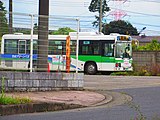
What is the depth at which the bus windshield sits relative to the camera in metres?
32.7

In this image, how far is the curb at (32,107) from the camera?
37.9 ft

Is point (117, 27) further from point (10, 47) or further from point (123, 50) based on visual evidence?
point (10, 47)

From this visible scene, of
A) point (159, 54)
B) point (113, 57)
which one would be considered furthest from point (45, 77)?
point (159, 54)

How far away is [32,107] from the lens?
1227cm

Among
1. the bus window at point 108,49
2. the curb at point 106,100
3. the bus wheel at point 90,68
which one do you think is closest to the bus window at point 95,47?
the bus window at point 108,49

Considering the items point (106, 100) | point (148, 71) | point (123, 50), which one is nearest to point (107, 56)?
point (123, 50)

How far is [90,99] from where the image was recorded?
1505 cm

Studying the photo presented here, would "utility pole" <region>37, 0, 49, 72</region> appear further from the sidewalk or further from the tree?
the tree

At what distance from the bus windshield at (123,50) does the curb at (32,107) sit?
19.4m

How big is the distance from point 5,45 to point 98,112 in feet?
20.5

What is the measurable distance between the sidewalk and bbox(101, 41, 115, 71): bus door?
1600 centimetres

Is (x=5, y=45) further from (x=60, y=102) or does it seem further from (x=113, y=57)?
(x=113, y=57)

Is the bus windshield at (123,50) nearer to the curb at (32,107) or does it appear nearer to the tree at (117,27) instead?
the curb at (32,107)

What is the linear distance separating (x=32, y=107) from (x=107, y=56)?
20811 mm
